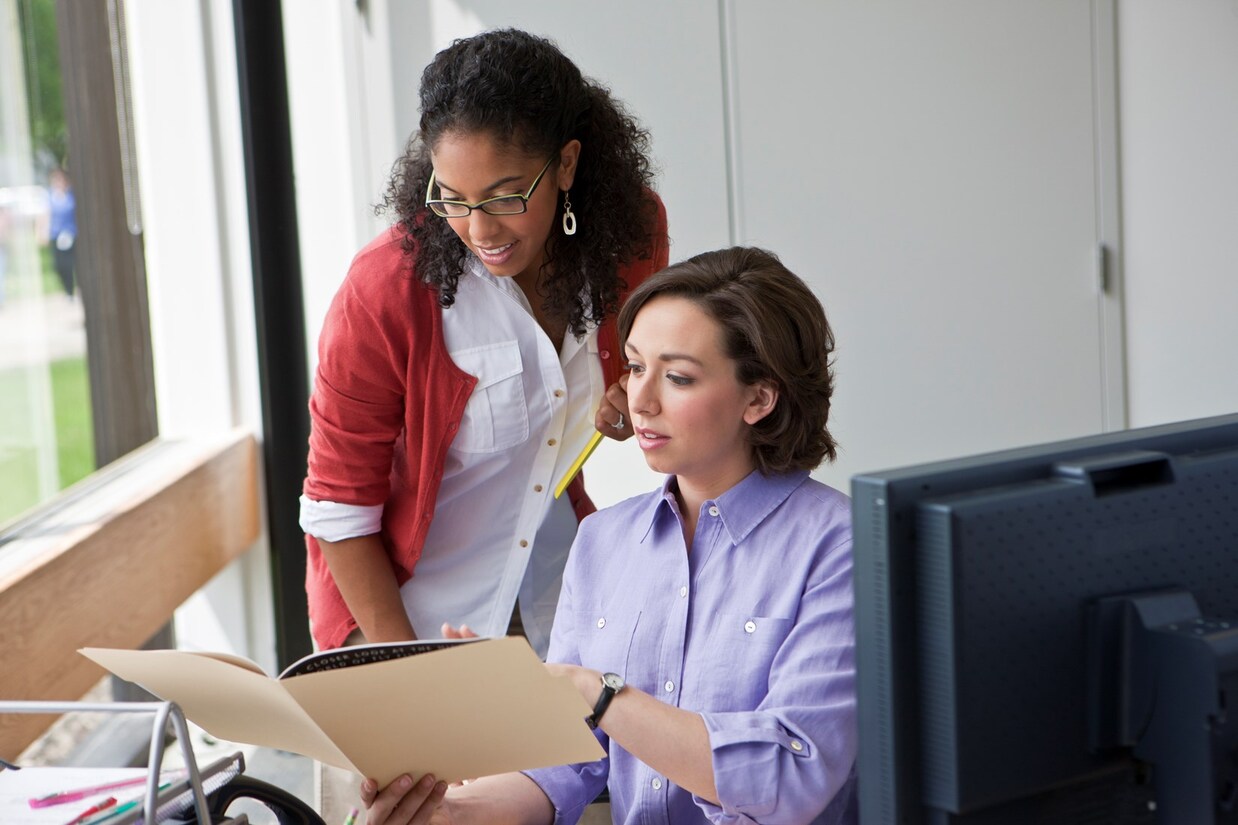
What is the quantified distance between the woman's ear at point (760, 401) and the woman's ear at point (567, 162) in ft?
1.33

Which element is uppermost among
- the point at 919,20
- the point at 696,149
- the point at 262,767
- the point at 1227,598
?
the point at 919,20

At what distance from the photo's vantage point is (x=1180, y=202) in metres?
3.04

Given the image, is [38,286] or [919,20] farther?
[919,20]

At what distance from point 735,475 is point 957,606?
762 millimetres

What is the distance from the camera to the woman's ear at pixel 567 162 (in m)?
1.67

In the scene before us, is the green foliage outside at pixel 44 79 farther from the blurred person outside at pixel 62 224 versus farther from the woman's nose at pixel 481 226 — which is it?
the woman's nose at pixel 481 226

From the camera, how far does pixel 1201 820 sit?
2.54 ft

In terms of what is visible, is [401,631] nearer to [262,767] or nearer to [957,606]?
[957,606]

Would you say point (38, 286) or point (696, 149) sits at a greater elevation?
point (696, 149)

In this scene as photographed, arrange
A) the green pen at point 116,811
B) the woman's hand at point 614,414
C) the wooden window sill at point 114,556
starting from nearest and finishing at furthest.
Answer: the green pen at point 116,811 → the woman's hand at point 614,414 → the wooden window sill at point 114,556

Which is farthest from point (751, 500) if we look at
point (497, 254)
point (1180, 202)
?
point (1180, 202)

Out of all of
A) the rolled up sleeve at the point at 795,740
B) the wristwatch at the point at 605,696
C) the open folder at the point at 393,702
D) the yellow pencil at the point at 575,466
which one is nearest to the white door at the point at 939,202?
the yellow pencil at the point at 575,466

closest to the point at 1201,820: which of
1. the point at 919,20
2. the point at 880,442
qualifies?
the point at 880,442

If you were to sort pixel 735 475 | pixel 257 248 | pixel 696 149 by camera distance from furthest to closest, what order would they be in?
pixel 257 248
pixel 696 149
pixel 735 475
